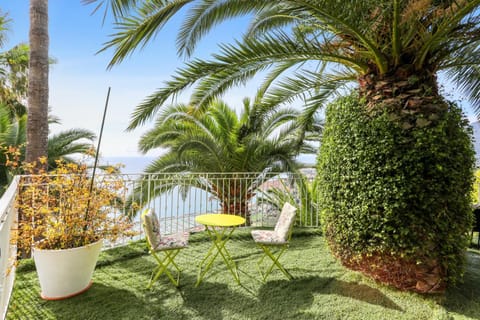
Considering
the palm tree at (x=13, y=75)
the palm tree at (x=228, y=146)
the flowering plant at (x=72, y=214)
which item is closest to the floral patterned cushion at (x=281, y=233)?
the flowering plant at (x=72, y=214)

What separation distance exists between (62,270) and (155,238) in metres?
1.06

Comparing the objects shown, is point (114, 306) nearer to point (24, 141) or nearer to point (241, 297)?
point (241, 297)

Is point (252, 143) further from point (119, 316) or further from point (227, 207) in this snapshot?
point (119, 316)

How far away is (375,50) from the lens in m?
3.23

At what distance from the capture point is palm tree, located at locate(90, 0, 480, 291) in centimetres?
293

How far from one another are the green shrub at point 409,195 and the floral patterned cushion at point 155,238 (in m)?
2.29

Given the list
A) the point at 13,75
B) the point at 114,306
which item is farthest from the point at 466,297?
the point at 13,75

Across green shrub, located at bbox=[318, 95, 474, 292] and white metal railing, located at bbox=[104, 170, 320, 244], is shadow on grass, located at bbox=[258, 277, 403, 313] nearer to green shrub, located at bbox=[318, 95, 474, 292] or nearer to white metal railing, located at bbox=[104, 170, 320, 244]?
green shrub, located at bbox=[318, 95, 474, 292]

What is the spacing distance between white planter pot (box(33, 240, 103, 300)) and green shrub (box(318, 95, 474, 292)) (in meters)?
3.41

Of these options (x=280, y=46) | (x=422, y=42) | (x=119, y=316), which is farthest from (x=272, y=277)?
(x=422, y=42)

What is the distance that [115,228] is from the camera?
341cm

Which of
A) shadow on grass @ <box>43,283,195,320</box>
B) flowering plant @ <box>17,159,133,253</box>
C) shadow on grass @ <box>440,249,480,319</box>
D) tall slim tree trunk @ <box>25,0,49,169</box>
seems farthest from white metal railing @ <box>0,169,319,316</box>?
shadow on grass @ <box>440,249,480,319</box>

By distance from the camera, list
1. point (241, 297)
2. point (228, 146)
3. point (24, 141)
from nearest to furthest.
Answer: point (241, 297), point (24, 141), point (228, 146)

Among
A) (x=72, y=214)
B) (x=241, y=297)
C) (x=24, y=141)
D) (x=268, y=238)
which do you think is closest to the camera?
(x=72, y=214)
